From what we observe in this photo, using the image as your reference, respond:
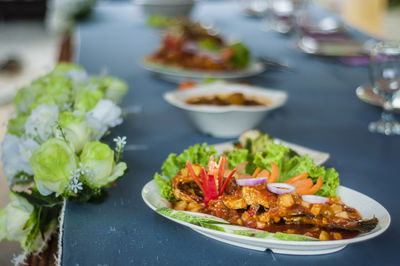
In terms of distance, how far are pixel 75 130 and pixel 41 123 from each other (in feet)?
0.31

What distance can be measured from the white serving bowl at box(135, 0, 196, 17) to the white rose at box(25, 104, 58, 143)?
6.56 ft

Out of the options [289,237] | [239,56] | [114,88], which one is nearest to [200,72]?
[239,56]

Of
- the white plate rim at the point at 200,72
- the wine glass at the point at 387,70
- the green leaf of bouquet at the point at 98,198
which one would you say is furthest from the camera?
the white plate rim at the point at 200,72

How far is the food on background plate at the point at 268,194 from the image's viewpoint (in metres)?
0.79

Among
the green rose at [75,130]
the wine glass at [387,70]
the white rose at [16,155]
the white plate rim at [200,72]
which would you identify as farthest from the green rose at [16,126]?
the wine glass at [387,70]

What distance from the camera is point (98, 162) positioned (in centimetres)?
90

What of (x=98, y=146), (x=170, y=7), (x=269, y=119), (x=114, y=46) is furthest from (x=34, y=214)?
(x=170, y=7)

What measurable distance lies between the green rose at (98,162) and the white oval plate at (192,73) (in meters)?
0.87

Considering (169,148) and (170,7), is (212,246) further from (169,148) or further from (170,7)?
(170,7)

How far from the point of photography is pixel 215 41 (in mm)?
2080

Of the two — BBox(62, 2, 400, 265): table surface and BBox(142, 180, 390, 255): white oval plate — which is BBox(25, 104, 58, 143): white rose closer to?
BBox(62, 2, 400, 265): table surface

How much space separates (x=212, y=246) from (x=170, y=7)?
2.32 meters

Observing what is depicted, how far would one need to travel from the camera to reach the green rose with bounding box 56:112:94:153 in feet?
3.12

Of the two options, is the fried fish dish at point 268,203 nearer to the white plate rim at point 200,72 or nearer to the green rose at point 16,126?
the green rose at point 16,126
